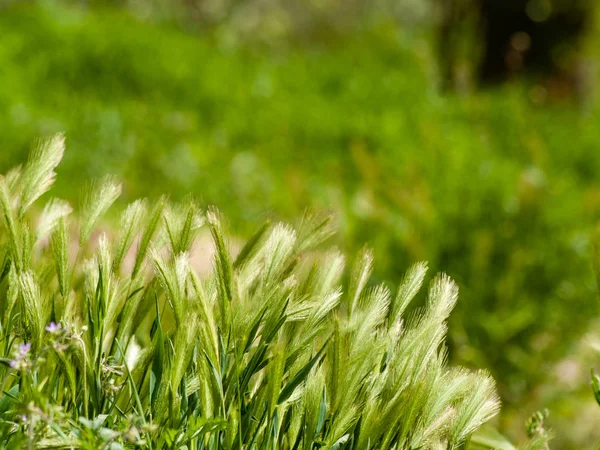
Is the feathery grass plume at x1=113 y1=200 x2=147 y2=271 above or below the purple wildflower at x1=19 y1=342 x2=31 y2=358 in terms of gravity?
above

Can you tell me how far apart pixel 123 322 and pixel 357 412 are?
11.1 inches

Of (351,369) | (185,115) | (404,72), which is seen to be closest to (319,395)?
(351,369)

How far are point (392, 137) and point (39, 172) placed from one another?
500 centimetres

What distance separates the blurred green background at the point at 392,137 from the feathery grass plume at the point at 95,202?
1.80 meters

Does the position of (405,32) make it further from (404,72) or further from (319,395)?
(319,395)

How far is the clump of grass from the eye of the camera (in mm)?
885

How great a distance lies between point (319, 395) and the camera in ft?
2.96

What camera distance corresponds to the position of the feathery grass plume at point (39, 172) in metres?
0.98

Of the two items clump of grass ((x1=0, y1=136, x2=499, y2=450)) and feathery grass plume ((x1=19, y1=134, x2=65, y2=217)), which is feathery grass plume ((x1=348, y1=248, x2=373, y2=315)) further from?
feathery grass plume ((x1=19, y1=134, x2=65, y2=217))

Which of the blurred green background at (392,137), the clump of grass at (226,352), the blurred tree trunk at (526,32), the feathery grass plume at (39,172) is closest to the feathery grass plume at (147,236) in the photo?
the clump of grass at (226,352)

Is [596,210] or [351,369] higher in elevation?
[351,369]

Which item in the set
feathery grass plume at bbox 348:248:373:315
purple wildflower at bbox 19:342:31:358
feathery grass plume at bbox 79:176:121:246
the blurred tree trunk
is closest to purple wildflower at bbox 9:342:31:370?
purple wildflower at bbox 19:342:31:358

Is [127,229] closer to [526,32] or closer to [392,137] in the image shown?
[392,137]

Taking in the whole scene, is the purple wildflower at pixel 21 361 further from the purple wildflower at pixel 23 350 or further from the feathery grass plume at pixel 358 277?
the feathery grass plume at pixel 358 277
